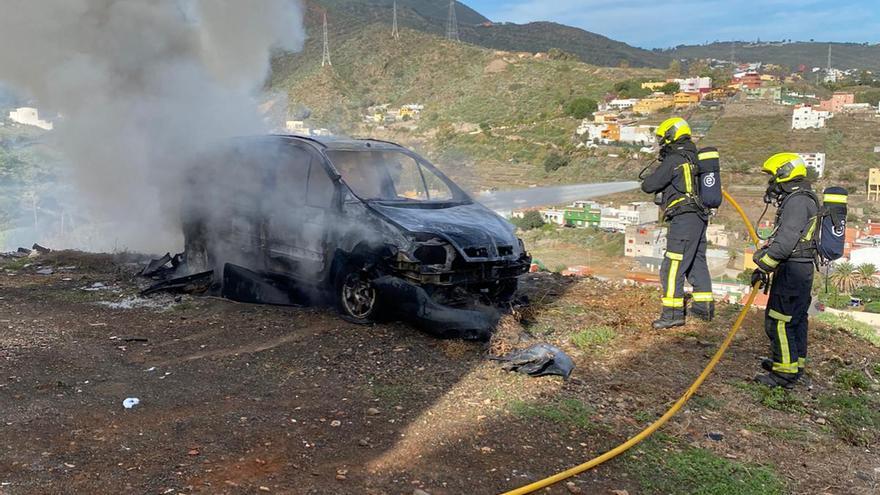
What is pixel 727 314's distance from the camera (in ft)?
24.8

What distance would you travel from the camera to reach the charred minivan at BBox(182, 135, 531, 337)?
5820 millimetres

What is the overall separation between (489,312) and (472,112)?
206ft

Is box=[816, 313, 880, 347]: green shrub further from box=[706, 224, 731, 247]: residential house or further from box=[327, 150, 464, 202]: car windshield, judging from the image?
box=[706, 224, 731, 247]: residential house

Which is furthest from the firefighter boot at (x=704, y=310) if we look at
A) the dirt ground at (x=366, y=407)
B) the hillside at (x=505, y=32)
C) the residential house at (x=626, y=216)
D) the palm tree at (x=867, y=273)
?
the hillside at (x=505, y=32)

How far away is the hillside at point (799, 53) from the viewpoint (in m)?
144

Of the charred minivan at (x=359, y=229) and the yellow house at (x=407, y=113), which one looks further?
the yellow house at (x=407, y=113)

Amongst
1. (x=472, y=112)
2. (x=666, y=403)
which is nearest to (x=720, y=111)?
(x=472, y=112)

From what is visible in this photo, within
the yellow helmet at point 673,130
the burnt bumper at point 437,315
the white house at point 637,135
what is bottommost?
the burnt bumper at point 437,315

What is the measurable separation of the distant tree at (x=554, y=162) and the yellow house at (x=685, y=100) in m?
21.4

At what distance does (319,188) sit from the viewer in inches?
263

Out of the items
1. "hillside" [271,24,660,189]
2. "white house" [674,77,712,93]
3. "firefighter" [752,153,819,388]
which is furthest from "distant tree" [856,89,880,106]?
"firefighter" [752,153,819,388]

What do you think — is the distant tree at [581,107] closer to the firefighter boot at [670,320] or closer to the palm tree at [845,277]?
the palm tree at [845,277]

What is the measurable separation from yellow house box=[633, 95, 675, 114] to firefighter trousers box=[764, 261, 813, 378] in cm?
6241

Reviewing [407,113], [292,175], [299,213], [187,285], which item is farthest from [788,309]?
[407,113]
